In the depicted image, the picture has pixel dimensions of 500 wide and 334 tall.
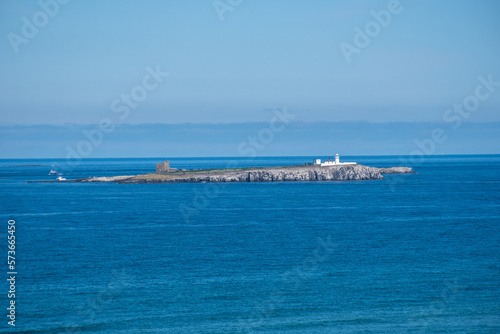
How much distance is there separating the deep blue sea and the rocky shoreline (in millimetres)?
60678

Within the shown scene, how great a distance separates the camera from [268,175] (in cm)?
13750

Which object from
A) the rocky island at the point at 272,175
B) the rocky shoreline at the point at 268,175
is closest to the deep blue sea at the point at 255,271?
the rocky shoreline at the point at 268,175

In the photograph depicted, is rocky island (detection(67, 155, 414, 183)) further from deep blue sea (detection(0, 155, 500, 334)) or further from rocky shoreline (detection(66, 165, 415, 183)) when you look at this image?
deep blue sea (detection(0, 155, 500, 334))

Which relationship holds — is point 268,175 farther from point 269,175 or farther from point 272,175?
point 272,175

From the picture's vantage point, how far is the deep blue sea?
28.1m

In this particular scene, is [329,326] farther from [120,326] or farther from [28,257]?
[28,257]

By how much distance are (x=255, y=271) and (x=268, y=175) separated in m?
101

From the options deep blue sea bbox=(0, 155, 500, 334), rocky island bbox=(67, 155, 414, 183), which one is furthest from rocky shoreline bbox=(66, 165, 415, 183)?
deep blue sea bbox=(0, 155, 500, 334)

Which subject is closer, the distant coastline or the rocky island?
the distant coastline

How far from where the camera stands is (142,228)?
5709cm

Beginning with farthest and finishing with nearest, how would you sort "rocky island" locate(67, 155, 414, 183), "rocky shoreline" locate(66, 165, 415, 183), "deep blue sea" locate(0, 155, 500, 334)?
1. "rocky island" locate(67, 155, 414, 183)
2. "rocky shoreline" locate(66, 165, 415, 183)
3. "deep blue sea" locate(0, 155, 500, 334)

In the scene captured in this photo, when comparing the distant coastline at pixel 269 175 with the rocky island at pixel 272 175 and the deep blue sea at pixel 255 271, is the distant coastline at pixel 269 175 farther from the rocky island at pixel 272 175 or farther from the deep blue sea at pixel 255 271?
the deep blue sea at pixel 255 271

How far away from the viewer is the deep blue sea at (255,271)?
28141 millimetres

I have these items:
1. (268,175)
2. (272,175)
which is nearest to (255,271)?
(268,175)
